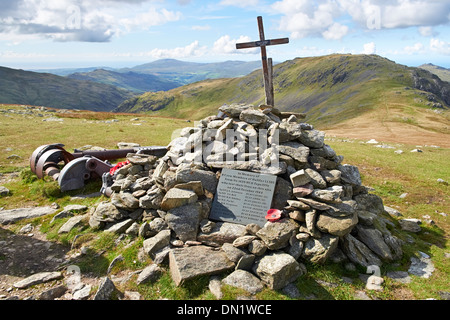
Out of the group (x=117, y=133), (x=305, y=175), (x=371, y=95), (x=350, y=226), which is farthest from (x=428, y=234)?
(x=371, y=95)

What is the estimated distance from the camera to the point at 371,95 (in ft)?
399

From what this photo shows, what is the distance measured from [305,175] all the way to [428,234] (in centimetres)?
582

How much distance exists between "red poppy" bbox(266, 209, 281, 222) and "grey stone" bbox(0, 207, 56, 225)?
8.94 m

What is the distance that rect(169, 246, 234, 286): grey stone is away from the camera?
698 centimetres

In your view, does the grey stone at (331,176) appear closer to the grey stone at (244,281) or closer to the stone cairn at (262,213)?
the stone cairn at (262,213)

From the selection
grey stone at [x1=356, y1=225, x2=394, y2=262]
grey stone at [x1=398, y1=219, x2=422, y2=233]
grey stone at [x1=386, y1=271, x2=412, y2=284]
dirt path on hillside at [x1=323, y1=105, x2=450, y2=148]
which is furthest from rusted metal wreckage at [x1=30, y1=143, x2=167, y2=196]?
dirt path on hillside at [x1=323, y1=105, x2=450, y2=148]

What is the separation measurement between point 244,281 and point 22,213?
32.4ft

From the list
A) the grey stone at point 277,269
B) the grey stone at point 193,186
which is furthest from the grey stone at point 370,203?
the grey stone at point 193,186

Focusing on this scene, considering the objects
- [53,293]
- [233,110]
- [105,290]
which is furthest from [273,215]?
[53,293]

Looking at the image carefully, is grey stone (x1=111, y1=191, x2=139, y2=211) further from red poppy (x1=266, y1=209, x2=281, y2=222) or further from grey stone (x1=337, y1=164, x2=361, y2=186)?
grey stone (x1=337, y1=164, x2=361, y2=186)

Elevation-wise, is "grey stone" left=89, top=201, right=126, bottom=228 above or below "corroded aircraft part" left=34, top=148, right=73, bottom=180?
below

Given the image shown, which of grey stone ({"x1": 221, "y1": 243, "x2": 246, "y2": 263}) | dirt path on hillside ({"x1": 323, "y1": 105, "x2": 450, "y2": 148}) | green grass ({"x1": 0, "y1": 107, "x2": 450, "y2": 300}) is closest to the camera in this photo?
green grass ({"x1": 0, "y1": 107, "x2": 450, "y2": 300})

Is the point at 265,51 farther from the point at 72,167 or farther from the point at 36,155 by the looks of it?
the point at 36,155

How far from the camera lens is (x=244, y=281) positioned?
6914 millimetres
